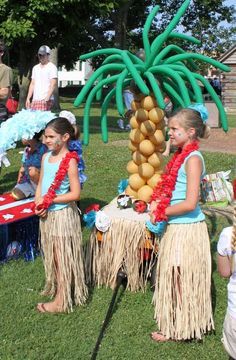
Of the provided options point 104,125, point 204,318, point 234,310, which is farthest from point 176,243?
point 104,125

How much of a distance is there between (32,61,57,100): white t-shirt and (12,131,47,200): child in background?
2.90m

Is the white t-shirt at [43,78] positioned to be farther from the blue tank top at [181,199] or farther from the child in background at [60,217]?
the blue tank top at [181,199]

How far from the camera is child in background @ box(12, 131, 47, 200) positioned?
4840 mm

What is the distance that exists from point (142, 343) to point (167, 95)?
2046 mm

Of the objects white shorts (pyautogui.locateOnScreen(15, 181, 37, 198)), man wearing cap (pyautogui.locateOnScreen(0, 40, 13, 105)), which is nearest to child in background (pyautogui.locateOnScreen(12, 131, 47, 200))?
white shorts (pyautogui.locateOnScreen(15, 181, 37, 198))

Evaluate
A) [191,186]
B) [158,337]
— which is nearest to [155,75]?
[191,186]

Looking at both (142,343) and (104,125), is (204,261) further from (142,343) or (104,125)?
(104,125)

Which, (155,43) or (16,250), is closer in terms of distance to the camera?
(155,43)

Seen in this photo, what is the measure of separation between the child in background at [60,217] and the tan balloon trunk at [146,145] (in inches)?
25.4

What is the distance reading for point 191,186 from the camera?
Answer: 3.13 meters

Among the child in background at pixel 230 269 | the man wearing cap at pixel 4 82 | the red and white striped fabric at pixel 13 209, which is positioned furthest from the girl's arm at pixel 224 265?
the man wearing cap at pixel 4 82

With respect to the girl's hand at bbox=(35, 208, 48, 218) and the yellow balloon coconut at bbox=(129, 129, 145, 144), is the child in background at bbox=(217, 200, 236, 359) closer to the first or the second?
the girl's hand at bbox=(35, 208, 48, 218)

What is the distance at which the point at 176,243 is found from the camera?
331 centimetres

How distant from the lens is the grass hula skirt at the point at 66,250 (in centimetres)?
367
